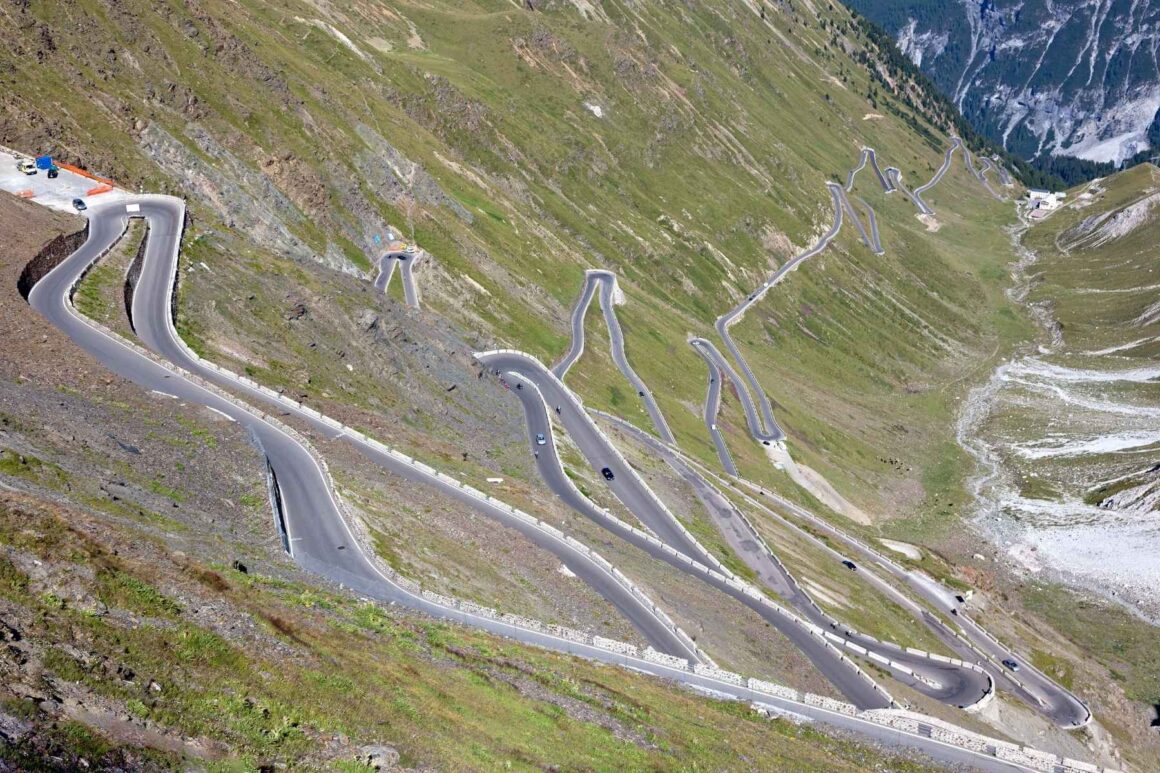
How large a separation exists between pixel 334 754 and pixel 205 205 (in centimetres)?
7964

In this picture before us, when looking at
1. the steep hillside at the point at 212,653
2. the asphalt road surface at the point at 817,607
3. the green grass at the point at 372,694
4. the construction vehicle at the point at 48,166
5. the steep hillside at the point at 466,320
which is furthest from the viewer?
the construction vehicle at the point at 48,166

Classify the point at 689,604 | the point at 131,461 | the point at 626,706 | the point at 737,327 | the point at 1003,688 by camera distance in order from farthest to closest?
1. the point at 737,327
2. the point at 1003,688
3. the point at 689,604
4. the point at 131,461
5. the point at 626,706

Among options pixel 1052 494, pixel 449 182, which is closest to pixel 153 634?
pixel 449 182

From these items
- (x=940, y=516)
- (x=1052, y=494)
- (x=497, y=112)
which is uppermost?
(x=497, y=112)

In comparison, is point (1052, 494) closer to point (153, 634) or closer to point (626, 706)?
point (626, 706)

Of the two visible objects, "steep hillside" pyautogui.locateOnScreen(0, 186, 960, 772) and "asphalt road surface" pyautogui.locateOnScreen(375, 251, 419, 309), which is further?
"asphalt road surface" pyautogui.locateOnScreen(375, 251, 419, 309)

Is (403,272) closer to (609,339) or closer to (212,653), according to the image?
(609,339)

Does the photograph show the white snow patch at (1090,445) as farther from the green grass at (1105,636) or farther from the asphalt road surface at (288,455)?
the asphalt road surface at (288,455)

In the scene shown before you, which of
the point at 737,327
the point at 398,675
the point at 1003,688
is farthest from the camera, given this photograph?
the point at 737,327

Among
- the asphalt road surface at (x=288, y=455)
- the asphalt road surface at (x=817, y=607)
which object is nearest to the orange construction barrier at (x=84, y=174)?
the asphalt road surface at (x=288, y=455)

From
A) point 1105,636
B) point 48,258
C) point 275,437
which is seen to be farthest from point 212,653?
point 1105,636

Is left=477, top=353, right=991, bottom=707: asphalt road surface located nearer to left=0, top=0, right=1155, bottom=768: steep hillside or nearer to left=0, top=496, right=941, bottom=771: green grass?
left=0, top=0, right=1155, bottom=768: steep hillside

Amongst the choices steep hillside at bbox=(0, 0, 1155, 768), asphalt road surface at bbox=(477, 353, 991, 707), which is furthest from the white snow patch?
asphalt road surface at bbox=(477, 353, 991, 707)

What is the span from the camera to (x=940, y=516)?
129 m
